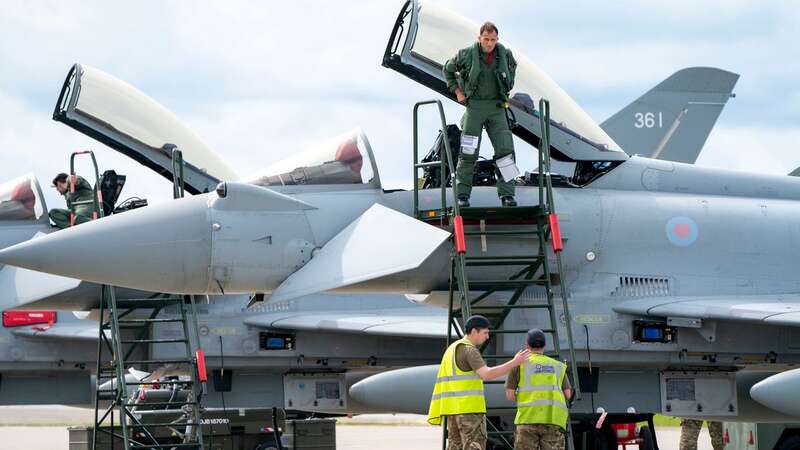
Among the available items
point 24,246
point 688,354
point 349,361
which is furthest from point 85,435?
point 688,354

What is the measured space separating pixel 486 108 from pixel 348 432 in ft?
69.6

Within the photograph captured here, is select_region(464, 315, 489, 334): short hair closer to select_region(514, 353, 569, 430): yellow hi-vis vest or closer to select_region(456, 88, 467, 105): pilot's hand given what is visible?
select_region(514, 353, 569, 430): yellow hi-vis vest

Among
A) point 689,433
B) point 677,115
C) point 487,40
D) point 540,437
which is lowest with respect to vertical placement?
point 540,437

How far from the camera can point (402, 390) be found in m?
12.2

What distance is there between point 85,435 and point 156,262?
753 cm

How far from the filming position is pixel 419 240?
9.82 m

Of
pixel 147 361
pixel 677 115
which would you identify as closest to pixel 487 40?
pixel 147 361

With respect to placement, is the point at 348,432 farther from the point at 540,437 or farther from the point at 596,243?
the point at 540,437

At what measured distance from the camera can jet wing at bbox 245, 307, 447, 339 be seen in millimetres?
14438

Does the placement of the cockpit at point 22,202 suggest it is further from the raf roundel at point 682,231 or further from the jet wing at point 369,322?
the raf roundel at point 682,231

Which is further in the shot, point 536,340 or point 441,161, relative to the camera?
point 441,161

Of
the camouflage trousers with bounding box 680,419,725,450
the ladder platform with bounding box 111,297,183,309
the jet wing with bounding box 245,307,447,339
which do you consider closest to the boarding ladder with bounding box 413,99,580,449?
the jet wing with bounding box 245,307,447,339

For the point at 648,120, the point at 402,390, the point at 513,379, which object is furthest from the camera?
the point at 648,120

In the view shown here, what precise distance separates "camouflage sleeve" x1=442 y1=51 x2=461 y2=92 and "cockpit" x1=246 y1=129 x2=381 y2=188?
1.04 meters
